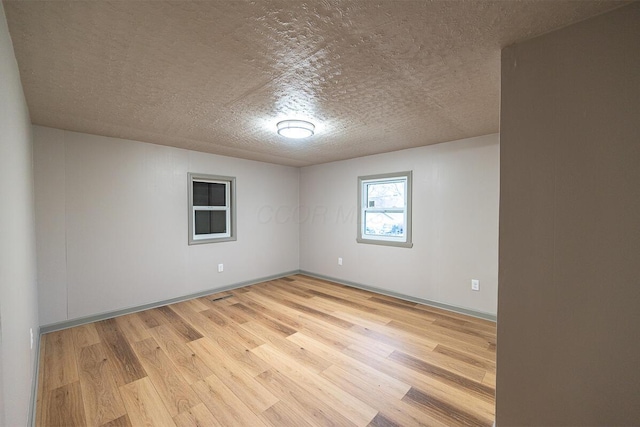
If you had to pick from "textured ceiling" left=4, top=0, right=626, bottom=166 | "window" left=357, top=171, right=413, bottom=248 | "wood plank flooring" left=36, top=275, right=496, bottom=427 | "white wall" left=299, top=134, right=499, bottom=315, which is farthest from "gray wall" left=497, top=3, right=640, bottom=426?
"window" left=357, top=171, right=413, bottom=248

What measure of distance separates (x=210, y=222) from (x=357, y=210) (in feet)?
8.23

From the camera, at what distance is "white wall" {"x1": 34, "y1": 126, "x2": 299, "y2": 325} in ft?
9.45

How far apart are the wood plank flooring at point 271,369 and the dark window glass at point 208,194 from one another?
166cm

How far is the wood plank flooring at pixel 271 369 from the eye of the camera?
1.72 m

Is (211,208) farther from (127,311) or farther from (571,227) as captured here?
(571,227)

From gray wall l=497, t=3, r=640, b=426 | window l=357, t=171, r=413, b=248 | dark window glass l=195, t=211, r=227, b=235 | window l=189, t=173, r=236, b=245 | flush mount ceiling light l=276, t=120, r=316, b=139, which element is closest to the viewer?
gray wall l=497, t=3, r=640, b=426

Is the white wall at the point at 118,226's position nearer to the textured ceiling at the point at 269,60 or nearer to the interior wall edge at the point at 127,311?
the interior wall edge at the point at 127,311

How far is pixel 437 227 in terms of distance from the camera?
3.62 meters

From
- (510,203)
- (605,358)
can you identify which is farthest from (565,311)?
(510,203)

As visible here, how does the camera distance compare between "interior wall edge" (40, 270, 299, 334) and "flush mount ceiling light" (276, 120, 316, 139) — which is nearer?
"flush mount ceiling light" (276, 120, 316, 139)

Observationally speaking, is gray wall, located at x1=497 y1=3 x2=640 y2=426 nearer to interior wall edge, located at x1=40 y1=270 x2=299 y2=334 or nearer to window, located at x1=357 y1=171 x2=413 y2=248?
window, located at x1=357 y1=171 x2=413 y2=248

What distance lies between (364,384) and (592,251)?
169 centimetres

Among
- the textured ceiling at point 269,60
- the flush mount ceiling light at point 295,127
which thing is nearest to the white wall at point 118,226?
the textured ceiling at point 269,60

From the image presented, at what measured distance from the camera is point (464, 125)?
2.82m
